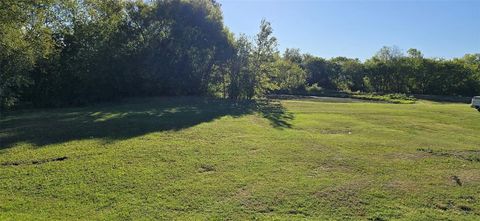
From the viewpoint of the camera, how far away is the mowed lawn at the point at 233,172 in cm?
726

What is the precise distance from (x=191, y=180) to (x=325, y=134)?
25.1ft

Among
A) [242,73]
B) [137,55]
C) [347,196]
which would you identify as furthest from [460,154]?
[137,55]

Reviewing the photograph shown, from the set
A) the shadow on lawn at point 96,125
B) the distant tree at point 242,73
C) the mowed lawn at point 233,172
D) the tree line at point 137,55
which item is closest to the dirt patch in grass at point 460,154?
the mowed lawn at point 233,172

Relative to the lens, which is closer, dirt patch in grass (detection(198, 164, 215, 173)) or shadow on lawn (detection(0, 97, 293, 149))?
dirt patch in grass (detection(198, 164, 215, 173))

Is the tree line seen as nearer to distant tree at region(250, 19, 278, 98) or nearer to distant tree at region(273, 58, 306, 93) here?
distant tree at region(250, 19, 278, 98)

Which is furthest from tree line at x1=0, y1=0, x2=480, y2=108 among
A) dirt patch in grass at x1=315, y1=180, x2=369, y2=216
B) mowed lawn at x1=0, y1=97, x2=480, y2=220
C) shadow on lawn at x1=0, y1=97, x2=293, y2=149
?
dirt patch in grass at x1=315, y1=180, x2=369, y2=216

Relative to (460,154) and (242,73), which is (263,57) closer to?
(242,73)

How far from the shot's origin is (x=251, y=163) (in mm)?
10281

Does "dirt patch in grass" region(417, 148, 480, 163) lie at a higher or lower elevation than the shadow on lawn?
lower

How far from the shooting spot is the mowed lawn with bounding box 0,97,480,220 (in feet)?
23.8

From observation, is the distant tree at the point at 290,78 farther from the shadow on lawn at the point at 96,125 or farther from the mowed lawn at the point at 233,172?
the mowed lawn at the point at 233,172

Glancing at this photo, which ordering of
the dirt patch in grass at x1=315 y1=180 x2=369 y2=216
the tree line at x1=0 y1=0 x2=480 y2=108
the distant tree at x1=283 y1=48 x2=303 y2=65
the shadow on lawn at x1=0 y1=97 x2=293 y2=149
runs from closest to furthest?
the dirt patch in grass at x1=315 y1=180 x2=369 y2=216 < the shadow on lawn at x1=0 y1=97 x2=293 y2=149 < the tree line at x1=0 y1=0 x2=480 y2=108 < the distant tree at x1=283 y1=48 x2=303 y2=65

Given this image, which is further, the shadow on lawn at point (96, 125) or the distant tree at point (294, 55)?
the distant tree at point (294, 55)

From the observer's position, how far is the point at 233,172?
372 inches
